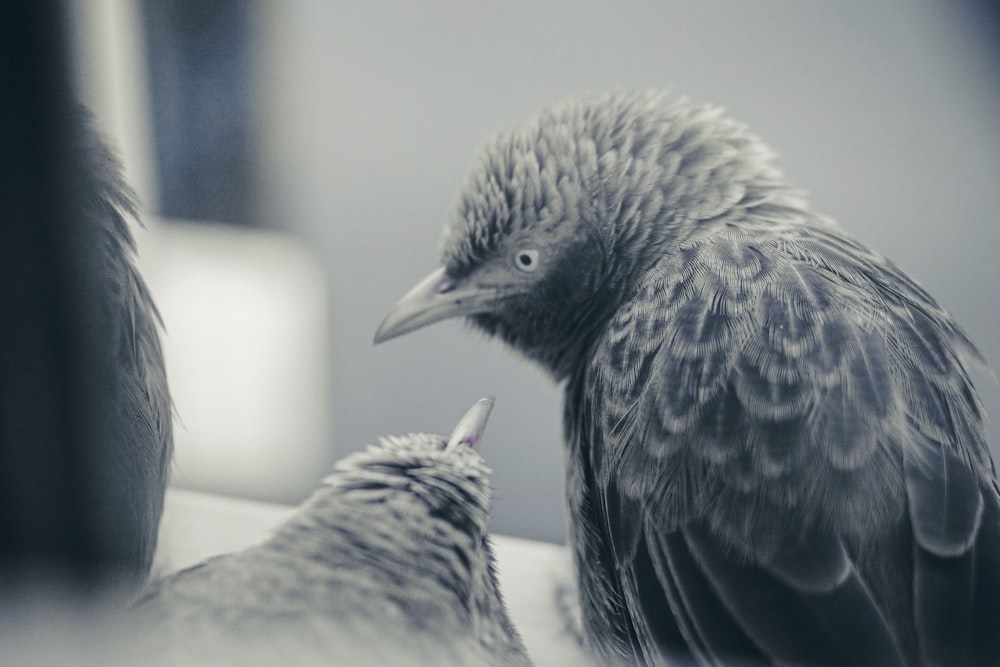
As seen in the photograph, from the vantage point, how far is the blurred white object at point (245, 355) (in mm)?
1043

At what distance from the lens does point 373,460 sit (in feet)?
3.00

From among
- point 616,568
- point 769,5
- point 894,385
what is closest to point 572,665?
point 616,568

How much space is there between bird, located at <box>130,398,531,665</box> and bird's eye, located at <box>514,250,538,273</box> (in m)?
0.21

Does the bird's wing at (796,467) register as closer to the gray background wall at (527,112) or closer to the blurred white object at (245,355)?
the gray background wall at (527,112)

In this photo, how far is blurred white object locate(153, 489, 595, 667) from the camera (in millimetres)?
983

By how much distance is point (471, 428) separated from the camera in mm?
937

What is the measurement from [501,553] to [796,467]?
388 mm

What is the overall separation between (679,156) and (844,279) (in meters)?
0.26

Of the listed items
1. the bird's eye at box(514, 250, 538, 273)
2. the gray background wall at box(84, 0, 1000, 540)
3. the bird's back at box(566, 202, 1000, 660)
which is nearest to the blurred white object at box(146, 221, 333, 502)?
the gray background wall at box(84, 0, 1000, 540)

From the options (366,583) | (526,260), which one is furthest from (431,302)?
(366,583)

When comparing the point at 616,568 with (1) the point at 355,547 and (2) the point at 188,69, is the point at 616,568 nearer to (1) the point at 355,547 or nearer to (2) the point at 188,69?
(1) the point at 355,547

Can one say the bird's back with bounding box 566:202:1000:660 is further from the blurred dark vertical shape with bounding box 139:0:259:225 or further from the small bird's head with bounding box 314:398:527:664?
the blurred dark vertical shape with bounding box 139:0:259:225

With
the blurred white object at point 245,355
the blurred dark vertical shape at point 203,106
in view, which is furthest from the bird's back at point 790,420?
the blurred dark vertical shape at point 203,106

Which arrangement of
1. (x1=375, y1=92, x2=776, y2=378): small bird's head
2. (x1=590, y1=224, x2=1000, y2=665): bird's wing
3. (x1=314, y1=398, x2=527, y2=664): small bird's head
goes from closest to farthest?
(x1=590, y1=224, x2=1000, y2=665): bird's wing < (x1=314, y1=398, x2=527, y2=664): small bird's head < (x1=375, y1=92, x2=776, y2=378): small bird's head
